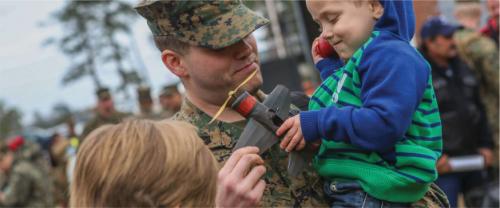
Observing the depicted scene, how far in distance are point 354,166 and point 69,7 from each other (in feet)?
110

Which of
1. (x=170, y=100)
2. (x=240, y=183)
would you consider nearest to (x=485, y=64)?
(x=240, y=183)

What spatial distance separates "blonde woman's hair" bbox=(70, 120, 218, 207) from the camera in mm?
1544

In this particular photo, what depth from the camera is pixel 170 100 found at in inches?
363

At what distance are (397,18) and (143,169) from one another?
895 mm

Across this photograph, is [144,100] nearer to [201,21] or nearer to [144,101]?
[144,101]

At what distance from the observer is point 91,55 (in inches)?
1359

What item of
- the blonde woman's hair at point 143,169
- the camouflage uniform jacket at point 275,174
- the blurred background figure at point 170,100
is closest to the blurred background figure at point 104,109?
the blurred background figure at point 170,100

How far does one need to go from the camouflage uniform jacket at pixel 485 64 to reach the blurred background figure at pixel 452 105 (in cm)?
24

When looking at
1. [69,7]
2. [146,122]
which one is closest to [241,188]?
[146,122]

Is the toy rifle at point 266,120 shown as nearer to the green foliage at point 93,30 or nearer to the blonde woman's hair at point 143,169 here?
the blonde woman's hair at point 143,169

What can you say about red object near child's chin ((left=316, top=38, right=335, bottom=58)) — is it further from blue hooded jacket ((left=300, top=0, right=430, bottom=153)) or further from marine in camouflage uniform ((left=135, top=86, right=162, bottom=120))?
marine in camouflage uniform ((left=135, top=86, right=162, bottom=120))

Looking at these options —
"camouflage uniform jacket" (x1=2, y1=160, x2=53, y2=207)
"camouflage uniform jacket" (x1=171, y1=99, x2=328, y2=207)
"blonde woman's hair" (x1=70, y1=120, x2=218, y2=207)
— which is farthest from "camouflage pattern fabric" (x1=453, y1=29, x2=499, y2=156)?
"camouflage uniform jacket" (x1=2, y1=160, x2=53, y2=207)

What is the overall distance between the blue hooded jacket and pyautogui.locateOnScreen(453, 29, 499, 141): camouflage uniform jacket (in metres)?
3.92

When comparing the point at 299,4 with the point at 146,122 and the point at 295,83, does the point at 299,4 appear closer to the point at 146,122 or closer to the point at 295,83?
the point at 295,83
